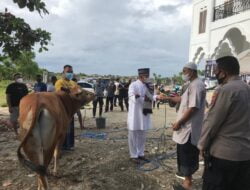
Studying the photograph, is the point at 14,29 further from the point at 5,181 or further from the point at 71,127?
the point at 5,181

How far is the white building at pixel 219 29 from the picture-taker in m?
20.1

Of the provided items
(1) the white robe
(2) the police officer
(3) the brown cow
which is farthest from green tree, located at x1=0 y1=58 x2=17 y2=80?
(2) the police officer

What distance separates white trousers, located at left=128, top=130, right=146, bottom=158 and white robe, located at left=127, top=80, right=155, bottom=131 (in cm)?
16

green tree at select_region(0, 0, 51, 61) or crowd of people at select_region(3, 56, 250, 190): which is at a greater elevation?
green tree at select_region(0, 0, 51, 61)

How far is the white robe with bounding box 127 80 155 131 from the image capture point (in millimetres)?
7957

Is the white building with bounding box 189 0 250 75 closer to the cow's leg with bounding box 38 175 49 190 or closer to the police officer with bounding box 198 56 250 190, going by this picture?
the cow's leg with bounding box 38 175 49 190

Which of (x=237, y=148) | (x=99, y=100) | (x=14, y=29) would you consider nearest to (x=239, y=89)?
(x=237, y=148)

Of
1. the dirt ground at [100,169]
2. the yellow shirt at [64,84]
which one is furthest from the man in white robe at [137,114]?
the yellow shirt at [64,84]

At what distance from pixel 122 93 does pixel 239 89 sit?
18.0m

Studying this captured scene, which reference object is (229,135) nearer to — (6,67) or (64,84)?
(64,84)

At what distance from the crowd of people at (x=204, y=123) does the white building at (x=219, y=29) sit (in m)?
12.5

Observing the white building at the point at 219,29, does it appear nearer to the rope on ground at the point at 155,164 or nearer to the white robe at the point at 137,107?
the rope on ground at the point at 155,164

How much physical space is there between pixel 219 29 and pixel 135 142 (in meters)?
16.2

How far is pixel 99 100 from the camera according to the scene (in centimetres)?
1730
